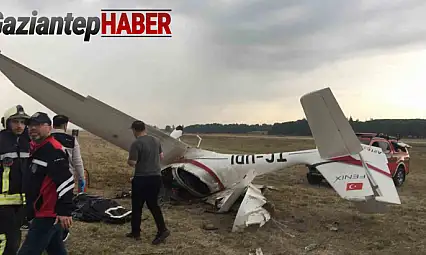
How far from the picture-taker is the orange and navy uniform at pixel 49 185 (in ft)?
11.1

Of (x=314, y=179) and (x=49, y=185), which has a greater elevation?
(x=49, y=185)

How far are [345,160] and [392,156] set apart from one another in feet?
27.2

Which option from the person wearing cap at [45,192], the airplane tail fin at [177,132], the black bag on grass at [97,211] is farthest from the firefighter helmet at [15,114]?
the airplane tail fin at [177,132]

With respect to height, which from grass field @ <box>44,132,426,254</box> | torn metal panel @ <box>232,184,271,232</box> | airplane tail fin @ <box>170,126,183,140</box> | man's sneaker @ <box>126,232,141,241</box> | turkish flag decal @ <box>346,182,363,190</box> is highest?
airplane tail fin @ <box>170,126,183,140</box>

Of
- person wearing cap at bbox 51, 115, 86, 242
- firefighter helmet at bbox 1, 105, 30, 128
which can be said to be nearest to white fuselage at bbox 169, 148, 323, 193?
person wearing cap at bbox 51, 115, 86, 242

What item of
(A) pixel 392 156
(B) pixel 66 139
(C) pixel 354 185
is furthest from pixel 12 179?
(A) pixel 392 156

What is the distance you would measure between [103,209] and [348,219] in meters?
4.67

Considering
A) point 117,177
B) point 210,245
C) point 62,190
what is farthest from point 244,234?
point 117,177

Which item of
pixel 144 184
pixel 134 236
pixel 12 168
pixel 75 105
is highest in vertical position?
pixel 75 105

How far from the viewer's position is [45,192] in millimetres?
3396

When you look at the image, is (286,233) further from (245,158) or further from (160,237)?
(245,158)

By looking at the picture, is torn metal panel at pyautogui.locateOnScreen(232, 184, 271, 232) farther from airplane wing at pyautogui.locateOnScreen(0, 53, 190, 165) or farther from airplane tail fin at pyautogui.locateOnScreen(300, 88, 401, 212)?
airplane wing at pyautogui.locateOnScreen(0, 53, 190, 165)

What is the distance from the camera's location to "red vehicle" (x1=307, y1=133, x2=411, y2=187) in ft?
45.4

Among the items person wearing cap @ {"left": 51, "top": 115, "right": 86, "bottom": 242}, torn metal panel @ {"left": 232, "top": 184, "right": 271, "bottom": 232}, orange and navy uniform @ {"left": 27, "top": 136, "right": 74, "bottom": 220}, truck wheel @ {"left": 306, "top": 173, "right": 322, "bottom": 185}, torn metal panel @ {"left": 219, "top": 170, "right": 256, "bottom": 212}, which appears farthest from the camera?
truck wheel @ {"left": 306, "top": 173, "right": 322, "bottom": 185}
